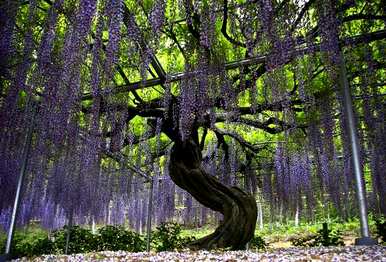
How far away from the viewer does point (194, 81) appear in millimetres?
4797

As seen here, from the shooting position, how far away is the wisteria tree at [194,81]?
3.61 meters

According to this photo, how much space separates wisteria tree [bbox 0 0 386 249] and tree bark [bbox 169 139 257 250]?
0.02m

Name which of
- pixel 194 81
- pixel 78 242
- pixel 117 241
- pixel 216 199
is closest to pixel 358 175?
pixel 194 81

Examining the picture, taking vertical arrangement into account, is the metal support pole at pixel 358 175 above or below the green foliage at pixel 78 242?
above

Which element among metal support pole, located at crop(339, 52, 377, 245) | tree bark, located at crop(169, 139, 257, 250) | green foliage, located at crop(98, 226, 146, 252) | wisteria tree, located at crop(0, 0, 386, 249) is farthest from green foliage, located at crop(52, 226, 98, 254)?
metal support pole, located at crop(339, 52, 377, 245)

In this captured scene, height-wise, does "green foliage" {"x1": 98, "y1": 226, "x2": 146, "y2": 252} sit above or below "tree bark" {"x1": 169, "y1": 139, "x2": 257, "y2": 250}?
below

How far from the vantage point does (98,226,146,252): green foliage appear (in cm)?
839

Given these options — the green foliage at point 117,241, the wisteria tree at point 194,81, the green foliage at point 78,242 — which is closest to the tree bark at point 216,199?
the wisteria tree at point 194,81

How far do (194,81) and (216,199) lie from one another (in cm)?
203

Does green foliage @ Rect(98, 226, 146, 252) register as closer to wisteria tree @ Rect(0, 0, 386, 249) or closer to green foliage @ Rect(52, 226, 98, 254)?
green foliage @ Rect(52, 226, 98, 254)

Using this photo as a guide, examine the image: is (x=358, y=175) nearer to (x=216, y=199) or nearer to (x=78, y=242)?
(x=216, y=199)

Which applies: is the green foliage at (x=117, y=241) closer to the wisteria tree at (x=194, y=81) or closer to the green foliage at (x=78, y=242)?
the green foliage at (x=78, y=242)

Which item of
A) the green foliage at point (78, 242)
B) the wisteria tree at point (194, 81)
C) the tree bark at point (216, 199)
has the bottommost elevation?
the green foliage at point (78, 242)

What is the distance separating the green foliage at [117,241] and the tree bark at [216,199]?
3.68 m
